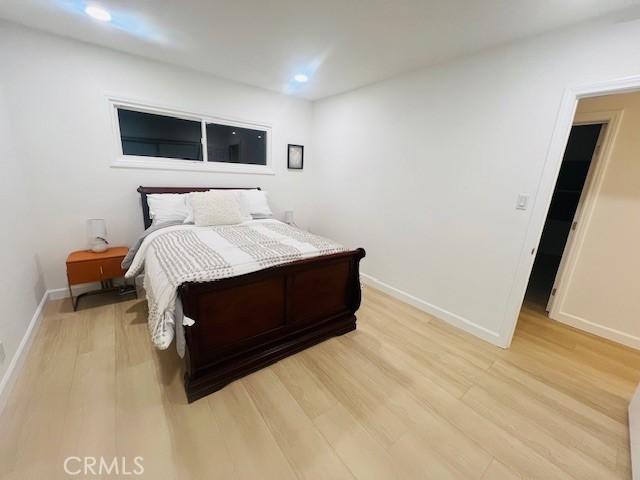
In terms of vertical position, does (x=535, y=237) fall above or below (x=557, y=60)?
below

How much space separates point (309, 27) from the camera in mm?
1994

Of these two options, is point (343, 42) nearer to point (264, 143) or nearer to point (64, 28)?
point (264, 143)

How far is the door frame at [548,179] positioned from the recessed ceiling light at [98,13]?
3359 mm

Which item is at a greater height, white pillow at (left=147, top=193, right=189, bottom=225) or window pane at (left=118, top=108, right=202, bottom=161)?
window pane at (left=118, top=108, right=202, bottom=161)

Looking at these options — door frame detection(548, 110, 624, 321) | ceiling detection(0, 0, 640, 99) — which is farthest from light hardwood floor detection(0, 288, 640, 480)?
ceiling detection(0, 0, 640, 99)

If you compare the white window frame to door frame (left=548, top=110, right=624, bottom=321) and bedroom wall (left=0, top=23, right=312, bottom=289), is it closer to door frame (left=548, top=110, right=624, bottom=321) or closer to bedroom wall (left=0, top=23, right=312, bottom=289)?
bedroom wall (left=0, top=23, right=312, bottom=289)

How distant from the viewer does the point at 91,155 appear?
260cm

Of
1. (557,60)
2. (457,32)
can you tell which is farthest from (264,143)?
(557,60)

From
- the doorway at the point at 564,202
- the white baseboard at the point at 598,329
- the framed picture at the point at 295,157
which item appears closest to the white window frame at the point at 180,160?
the framed picture at the point at 295,157

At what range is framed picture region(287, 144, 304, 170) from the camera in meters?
3.94

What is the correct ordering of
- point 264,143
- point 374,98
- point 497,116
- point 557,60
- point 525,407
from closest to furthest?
point 525,407, point 557,60, point 497,116, point 374,98, point 264,143

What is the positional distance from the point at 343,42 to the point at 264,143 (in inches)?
73.9

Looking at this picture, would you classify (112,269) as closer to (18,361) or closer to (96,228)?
(96,228)

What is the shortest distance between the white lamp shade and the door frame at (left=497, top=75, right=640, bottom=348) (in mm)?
3840
